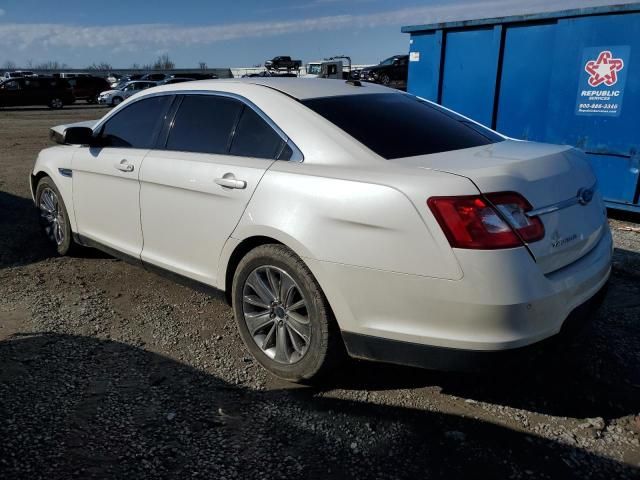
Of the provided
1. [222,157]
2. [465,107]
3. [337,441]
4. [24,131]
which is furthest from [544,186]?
[24,131]

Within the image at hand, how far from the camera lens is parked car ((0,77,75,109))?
3048 cm

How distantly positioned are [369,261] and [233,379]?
46.8 inches

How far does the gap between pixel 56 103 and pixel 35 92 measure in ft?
4.07

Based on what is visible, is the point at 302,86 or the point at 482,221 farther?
the point at 302,86

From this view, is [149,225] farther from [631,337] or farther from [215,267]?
[631,337]

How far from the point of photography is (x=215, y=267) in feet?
11.3

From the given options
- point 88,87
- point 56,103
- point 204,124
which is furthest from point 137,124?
point 88,87

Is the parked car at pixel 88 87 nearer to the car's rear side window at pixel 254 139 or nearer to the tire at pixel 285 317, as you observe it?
the car's rear side window at pixel 254 139

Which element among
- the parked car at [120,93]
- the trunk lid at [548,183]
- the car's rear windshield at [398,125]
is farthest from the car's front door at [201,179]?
the parked car at [120,93]

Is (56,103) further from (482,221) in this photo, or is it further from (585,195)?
(482,221)

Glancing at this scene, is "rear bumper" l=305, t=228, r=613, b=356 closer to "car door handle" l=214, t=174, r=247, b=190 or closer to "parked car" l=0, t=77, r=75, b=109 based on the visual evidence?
"car door handle" l=214, t=174, r=247, b=190

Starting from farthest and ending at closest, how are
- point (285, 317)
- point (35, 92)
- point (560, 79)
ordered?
point (35, 92) < point (560, 79) < point (285, 317)

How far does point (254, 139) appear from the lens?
332cm

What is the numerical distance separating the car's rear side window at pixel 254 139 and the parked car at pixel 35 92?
106 feet
